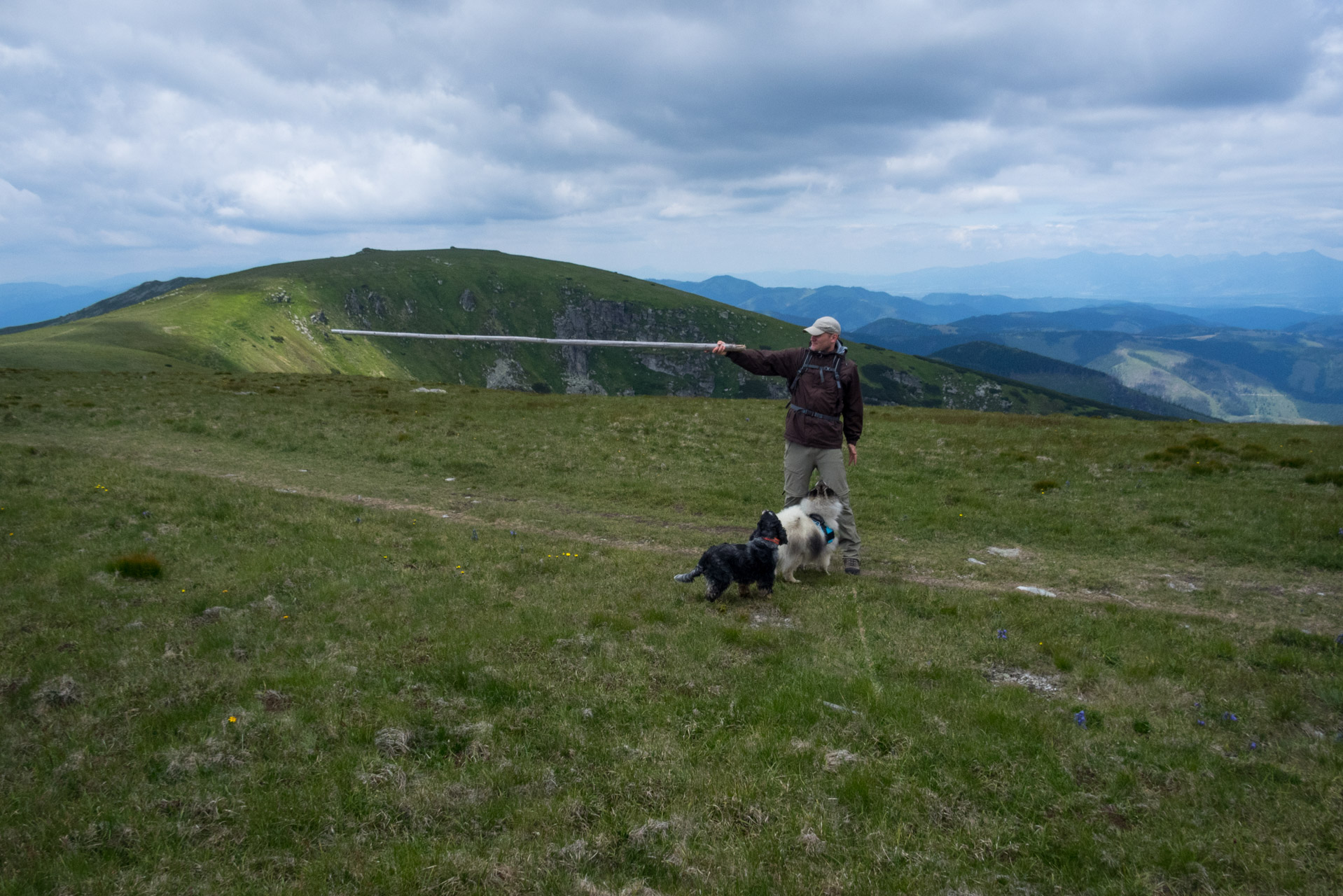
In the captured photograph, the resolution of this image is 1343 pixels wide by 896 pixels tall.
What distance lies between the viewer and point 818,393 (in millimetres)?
13094

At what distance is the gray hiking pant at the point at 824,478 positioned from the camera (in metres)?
13.5

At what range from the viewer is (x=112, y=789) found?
6.24 metres

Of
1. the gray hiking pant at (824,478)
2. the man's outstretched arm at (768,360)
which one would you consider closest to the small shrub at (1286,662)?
the gray hiking pant at (824,478)

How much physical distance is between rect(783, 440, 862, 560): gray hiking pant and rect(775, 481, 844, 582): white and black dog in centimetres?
16

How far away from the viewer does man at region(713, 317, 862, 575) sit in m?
13.1

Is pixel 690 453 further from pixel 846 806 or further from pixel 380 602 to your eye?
pixel 846 806

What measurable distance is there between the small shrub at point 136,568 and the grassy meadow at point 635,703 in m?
0.06

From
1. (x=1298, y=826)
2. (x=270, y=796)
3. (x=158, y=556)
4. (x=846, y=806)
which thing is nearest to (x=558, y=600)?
(x=270, y=796)

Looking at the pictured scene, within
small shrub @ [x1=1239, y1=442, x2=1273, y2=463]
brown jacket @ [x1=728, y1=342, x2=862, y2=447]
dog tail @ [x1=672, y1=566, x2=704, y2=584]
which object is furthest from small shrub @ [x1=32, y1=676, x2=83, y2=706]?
small shrub @ [x1=1239, y1=442, x2=1273, y2=463]

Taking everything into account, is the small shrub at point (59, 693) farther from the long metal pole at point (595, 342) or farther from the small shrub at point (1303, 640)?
the small shrub at point (1303, 640)

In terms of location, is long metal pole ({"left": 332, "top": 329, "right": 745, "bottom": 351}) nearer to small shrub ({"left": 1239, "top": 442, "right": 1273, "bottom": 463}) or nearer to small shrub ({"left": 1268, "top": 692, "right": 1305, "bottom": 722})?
small shrub ({"left": 1268, "top": 692, "right": 1305, "bottom": 722})

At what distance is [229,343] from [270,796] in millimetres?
169970

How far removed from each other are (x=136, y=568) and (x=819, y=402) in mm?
12195

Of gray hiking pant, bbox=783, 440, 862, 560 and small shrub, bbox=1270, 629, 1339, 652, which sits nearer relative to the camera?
small shrub, bbox=1270, 629, 1339, 652
